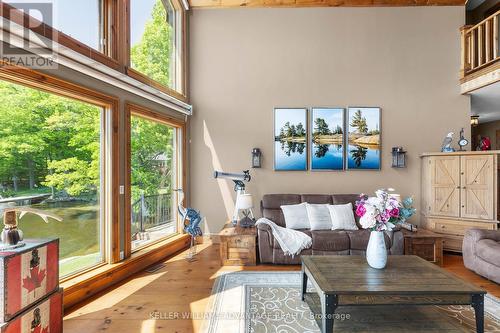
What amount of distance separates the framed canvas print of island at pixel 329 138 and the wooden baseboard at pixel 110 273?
3.01 meters

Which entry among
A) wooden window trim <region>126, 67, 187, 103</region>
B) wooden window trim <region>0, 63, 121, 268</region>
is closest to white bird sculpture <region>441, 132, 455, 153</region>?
wooden window trim <region>126, 67, 187, 103</region>

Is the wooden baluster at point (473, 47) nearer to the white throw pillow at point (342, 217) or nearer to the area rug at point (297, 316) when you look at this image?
the white throw pillow at point (342, 217)

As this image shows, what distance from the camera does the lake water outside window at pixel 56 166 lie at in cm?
229

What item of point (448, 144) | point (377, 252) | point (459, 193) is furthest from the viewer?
point (448, 144)

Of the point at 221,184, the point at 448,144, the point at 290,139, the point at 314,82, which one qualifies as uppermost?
the point at 314,82

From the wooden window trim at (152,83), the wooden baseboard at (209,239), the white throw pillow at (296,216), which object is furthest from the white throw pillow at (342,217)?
the wooden window trim at (152,83)

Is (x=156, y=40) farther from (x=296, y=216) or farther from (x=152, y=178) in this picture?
(x=296, y=216)

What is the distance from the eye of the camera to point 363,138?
474 centimetres

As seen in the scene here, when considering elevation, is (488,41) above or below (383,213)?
above

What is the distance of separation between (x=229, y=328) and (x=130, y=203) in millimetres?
2064

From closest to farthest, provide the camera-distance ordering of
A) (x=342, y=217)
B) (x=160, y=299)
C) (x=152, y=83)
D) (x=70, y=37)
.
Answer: (x=70, y=37), (x=160, y=299), (x=152, y=83), (x=342, y=217)

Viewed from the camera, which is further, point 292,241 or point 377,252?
point 292,241

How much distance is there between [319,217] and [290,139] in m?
1.55

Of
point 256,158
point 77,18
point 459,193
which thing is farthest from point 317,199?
point 77,18
